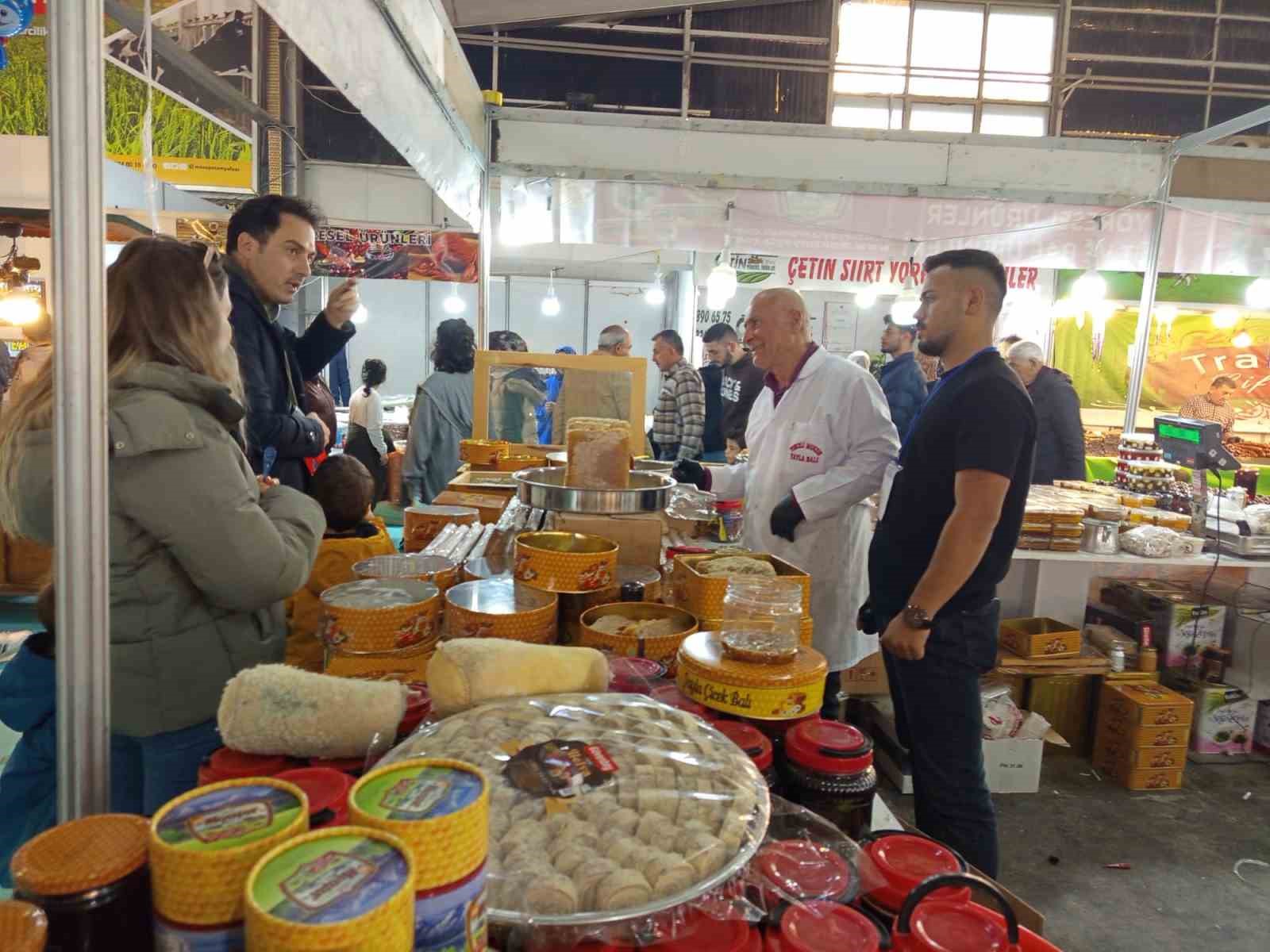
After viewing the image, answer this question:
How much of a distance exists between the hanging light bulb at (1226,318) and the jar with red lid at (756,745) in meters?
10.9

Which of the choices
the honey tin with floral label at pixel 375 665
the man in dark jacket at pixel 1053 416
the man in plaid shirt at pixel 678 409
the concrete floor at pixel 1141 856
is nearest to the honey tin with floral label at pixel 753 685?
the honey tin with floral label at pixel 375 665

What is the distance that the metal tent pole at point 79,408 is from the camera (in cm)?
81

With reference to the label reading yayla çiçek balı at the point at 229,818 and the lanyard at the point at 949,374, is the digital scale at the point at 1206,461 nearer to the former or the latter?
the lanyard at the point at 949,374

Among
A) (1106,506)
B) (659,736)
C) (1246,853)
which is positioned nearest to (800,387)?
(1106,506)

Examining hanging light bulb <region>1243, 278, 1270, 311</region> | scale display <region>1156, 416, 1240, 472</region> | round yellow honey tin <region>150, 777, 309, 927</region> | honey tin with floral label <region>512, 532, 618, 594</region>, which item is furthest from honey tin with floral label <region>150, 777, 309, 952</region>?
hanging light bulb <region>1243, 278, 1270, 311</region>

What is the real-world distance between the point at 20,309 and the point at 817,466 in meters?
5.64

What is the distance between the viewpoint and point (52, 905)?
0.61 m

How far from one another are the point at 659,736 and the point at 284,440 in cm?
189

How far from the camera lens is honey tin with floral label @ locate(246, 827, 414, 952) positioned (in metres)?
0.53

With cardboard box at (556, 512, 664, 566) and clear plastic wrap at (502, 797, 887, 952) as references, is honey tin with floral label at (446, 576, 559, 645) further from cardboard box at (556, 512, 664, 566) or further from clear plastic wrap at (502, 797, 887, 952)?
clear plastic wrap at (502, 797, 887, 952)

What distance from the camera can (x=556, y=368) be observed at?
3979 millimetres

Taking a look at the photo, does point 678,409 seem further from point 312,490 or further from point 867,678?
point 312,490

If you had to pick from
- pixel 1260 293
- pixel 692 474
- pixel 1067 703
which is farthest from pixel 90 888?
pixel 1260 293

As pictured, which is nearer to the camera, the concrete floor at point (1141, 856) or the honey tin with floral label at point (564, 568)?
the honey tin with floral label at point (564, 568)
